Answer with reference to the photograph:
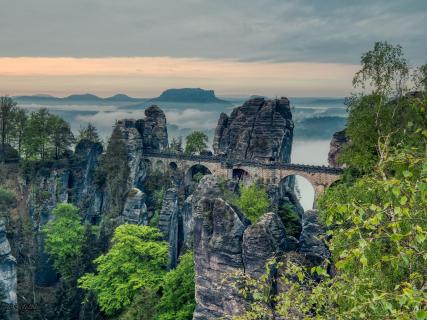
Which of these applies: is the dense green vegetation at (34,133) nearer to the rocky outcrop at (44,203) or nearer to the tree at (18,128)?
the tree at (18,128)

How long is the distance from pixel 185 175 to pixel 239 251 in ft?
139

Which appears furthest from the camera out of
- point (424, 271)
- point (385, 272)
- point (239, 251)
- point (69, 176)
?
point (69, 176)

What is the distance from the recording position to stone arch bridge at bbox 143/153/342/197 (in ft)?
185

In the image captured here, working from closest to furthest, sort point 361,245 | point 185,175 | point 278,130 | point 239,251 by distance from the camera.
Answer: point 361,245 → point 239,251 → point 278,130 → point 185,175

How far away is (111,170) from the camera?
5422cm

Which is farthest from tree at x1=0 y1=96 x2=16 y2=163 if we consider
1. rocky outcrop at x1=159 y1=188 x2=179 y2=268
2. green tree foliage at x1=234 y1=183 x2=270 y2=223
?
green tree foliage at x1=234 y1=183 x2=270 y2=223

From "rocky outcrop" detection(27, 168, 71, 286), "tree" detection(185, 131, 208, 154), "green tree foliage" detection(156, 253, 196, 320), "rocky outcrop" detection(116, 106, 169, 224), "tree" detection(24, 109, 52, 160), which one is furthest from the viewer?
"tree" detection(185, 131, 208, 154)

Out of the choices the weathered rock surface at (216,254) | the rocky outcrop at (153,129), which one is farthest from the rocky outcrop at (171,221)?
the rocky outcrop at (153,129)

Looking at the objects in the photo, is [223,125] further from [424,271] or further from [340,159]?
[424,271]

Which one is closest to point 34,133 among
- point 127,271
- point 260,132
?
point 127,271

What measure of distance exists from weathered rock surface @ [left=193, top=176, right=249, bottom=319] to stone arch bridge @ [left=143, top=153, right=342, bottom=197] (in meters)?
33.3

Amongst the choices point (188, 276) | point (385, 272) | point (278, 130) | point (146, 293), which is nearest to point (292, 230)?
point (188, 276)

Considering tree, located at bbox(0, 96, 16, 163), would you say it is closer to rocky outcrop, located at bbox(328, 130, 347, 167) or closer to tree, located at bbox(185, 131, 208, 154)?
tree, located at bbox(185, 131, 208, 154)

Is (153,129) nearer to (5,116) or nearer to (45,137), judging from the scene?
(45,137)
